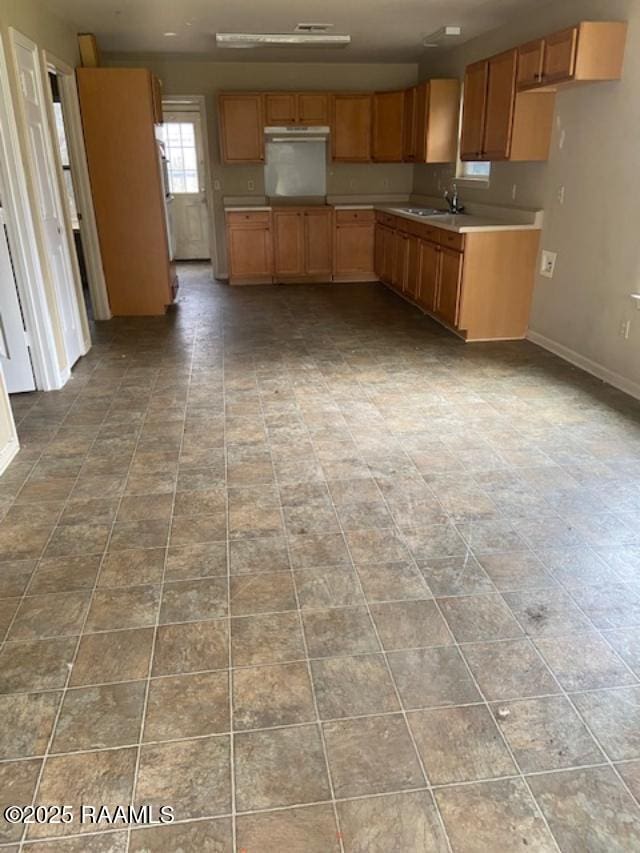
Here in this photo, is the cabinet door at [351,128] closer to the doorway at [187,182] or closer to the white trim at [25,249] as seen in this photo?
the doorway at [187,182]

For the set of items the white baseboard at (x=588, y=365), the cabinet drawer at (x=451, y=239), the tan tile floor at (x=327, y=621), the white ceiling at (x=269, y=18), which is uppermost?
the white ceiling at (x=269, y=18)

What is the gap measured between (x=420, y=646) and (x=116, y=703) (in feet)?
2.95

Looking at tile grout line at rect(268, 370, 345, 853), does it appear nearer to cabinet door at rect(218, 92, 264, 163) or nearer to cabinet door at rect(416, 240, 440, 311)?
cabinet door at rect(416, 240, 440, 311)

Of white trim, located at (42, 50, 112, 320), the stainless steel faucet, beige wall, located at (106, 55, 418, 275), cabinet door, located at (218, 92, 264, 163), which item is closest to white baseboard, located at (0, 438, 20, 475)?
white trim, located at (42, 50, 112, 320)

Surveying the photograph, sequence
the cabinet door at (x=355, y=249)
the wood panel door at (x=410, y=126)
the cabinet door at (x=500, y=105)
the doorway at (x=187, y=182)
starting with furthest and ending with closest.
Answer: the doorway at (x=187, y=182) → the cabinet door at (x=355, y=249) → the wood panel door at (x=410, y=126) → the cabinet door at (x=500, y=105)

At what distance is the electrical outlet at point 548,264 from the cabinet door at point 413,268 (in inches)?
53.4

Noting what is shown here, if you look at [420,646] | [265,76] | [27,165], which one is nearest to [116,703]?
[420,646]

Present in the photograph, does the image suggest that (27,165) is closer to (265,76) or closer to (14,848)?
(14,848)

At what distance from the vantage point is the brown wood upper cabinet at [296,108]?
23.5ft

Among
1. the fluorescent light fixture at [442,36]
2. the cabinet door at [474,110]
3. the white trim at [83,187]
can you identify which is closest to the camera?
the cabinet door at [474,110]

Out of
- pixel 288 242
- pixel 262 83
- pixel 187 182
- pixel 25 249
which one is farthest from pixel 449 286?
pixel 187 182

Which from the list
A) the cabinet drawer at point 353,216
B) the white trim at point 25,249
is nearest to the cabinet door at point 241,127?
the cabinet drawer at point 353,216

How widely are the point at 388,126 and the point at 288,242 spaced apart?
Result: 5.77ft

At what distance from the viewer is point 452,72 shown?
21.0 feet
